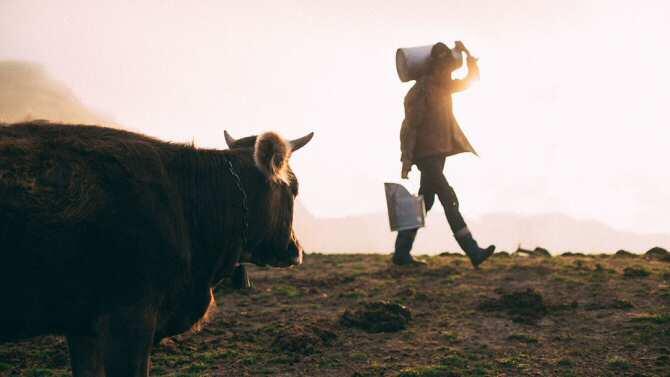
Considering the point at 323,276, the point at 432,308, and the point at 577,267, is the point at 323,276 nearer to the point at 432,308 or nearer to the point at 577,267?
the point at 432,308

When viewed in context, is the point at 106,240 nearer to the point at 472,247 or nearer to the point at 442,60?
the point at 472,247

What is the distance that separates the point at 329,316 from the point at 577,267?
15.5 ft

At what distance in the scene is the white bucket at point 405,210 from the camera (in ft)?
38.7

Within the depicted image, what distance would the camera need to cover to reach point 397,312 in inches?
344

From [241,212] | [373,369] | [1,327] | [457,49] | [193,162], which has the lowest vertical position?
[373,369]

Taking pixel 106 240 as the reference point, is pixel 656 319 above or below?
below

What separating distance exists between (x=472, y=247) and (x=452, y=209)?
0.67 metres

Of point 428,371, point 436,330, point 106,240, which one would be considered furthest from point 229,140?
point 436,330

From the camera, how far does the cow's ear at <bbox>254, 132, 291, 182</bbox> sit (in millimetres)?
5391

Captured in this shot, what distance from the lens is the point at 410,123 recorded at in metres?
11.7

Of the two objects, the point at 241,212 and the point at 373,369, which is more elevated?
the point at 241,212

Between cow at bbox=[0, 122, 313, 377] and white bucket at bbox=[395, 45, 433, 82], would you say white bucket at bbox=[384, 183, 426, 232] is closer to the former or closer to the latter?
white bucket at bbox=[395, 45, 433, 82]

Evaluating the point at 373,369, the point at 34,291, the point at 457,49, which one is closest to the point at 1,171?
the point at 34,291

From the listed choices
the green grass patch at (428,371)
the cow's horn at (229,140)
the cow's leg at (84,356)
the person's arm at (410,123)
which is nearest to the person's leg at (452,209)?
the person's arm at (410,123)
